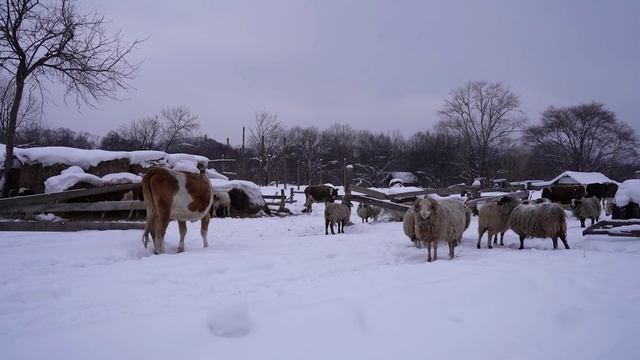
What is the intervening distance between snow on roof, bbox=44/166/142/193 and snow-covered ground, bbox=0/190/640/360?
26.1 feet

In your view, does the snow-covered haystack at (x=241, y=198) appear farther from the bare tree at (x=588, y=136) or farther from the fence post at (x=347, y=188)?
the bare tree at (x=588, y=136)

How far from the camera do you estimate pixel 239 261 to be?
5.96 m

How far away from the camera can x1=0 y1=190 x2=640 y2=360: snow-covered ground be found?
9.42ft

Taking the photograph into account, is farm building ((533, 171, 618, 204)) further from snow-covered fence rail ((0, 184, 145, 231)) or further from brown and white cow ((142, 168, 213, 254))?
snow-covered fence rail ((0, 184, 145, 231))

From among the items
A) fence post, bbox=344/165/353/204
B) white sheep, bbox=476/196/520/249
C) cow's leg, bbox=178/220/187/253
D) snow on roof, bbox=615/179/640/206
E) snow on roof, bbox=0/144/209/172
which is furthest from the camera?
snow on roof, bbox=0/144/209/172

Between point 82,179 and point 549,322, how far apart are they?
14.5 metres

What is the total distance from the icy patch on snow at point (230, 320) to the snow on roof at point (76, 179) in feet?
40.7

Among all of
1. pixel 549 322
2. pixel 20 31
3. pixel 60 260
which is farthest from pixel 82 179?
pixel 549 322

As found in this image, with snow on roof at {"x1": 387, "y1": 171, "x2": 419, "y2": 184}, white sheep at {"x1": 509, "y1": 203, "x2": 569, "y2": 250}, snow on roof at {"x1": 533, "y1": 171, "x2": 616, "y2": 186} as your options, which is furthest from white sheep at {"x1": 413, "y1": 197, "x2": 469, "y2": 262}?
snow on roof at {"x1": 387, "y1": 171, "x2": 419, "y2": 184}

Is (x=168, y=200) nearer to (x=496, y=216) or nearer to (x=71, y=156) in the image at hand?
(x=496, y=216)

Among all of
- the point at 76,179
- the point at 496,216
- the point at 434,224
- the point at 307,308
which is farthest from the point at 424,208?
the point at 76,179

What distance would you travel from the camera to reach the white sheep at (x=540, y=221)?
7770mm

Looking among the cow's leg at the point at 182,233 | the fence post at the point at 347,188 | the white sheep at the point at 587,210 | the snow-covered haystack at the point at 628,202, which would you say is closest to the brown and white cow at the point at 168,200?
the cow's leg at the point at 182,233

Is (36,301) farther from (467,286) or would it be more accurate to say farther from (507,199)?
(507,199)
